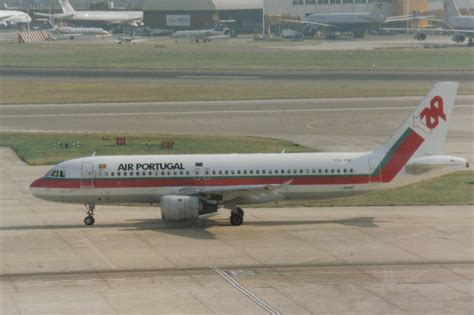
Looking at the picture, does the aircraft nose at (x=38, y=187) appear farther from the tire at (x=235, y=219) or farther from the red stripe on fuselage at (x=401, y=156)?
the red stripe on fuselage at (x=401, y=156)

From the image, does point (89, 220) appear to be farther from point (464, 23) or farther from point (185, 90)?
point (464, 23)

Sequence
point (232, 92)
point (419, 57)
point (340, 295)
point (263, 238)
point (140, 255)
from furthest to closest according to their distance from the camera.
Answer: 1. point (419, 57)
2. point (232, 92)
3. point (263, 238)
4. point (140, 255)
5. point (340, 295)

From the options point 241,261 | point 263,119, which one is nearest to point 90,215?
point 241,261

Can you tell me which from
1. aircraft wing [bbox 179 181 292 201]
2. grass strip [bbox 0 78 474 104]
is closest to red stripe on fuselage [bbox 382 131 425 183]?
aircraft wing [bbox 179 181 292 201]

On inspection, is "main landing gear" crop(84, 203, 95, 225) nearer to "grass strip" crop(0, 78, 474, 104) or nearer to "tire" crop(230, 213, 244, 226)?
"tire" crop(230, 213, 244, 226)

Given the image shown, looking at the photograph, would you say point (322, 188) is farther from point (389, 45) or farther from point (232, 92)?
point (389, 45)

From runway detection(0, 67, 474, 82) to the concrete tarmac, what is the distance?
230 ft

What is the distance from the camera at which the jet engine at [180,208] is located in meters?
49.1

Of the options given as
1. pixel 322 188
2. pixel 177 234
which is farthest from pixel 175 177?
pixel 322 188

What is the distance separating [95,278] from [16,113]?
63813 millimetres

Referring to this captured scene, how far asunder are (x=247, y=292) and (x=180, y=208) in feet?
40.9

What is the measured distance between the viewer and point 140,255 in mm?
43844

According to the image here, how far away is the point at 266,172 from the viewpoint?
50719mm

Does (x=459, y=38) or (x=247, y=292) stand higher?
(x=247, y=292)
